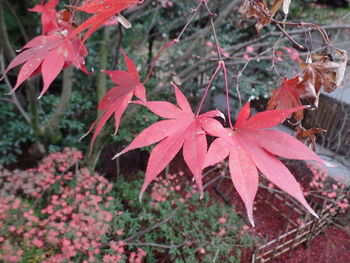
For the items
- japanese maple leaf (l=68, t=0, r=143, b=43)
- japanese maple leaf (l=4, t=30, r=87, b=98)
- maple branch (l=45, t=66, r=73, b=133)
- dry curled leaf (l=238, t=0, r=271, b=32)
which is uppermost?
dry curled leaf (l=238, t=0, r=271, b=32)

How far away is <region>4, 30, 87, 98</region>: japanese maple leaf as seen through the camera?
2.13ft

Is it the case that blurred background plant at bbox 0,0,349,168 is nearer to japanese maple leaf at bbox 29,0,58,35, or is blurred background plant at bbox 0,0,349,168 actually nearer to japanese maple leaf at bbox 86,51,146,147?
japanese maple leaf at bbox 29,0,58,35

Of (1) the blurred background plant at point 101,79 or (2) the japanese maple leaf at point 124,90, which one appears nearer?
(2) the japanese maple leaf at point 124,90

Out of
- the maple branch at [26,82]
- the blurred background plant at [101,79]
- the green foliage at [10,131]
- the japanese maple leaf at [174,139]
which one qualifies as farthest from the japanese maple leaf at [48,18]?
the green foliage at [10,131]

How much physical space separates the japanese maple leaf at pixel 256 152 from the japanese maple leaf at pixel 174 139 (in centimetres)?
2

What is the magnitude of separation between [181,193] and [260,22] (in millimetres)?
2556

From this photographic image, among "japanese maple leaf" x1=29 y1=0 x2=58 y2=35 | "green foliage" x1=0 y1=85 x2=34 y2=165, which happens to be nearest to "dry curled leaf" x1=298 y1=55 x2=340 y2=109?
"japanese maple leaf" x1=29 y1=0 x2=58 y2=35

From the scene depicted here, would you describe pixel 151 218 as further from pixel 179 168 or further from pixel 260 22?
pixel 260 22

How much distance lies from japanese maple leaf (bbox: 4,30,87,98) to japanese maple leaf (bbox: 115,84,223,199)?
0.26 m

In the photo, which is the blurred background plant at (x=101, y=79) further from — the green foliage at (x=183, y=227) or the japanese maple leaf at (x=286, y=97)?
the japanese maple leaf at (x=286, y=97)

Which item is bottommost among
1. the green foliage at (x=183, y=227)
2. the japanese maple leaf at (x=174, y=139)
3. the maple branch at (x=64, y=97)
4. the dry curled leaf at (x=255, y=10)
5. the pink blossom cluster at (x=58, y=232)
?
the green foliage at (x=183, y=227)

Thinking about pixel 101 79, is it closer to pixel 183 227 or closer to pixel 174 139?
pixel 183 227

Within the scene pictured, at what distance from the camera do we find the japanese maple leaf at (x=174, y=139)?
1.63 ft

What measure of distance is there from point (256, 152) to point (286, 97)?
200mm
